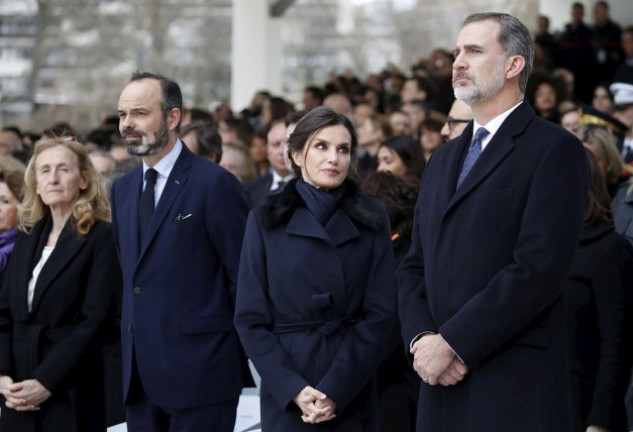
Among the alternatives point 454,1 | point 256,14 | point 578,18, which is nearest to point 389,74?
point 578,18

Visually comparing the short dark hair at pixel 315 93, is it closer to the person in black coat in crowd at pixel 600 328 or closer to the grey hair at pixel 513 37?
the person in black coat in crowd at pixel 600 328

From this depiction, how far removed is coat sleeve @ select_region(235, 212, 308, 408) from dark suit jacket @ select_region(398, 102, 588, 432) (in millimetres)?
811

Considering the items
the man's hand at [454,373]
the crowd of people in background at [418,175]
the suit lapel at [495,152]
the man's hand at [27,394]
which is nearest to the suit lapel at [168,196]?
the crowd of people in background at [418,175]

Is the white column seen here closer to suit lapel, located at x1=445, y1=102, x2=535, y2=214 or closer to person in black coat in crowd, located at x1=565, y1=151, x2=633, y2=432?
person in black coat in crowd, located at x1=565, y1=151, x2=633, y2=432

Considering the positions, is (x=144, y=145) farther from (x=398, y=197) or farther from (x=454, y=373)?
(x=454, y=373)

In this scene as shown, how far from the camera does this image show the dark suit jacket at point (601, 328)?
6043 mm

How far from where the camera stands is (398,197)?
7.07 meters

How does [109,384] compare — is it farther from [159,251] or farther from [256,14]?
[256,14]

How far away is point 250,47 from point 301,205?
21.0 meters

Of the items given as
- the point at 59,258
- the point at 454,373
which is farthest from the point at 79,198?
the point at 454,373

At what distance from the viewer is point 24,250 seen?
270 inches

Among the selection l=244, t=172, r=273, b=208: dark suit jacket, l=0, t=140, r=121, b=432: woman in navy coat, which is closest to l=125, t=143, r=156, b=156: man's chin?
l=0, t=140, r=121, b=432: woman in navy coat

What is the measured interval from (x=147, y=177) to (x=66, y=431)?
4.64 feet

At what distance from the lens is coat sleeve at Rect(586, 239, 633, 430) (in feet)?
19.8
